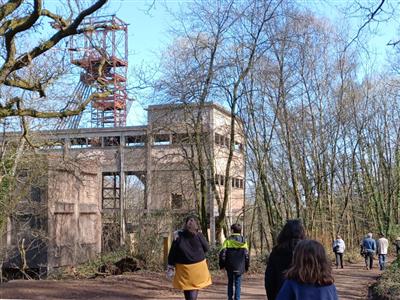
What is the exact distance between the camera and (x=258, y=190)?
24.4m

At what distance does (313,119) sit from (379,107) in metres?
11.6

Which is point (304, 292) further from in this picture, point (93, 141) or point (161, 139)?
point (93, 141)

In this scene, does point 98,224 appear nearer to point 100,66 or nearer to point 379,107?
point 100,66

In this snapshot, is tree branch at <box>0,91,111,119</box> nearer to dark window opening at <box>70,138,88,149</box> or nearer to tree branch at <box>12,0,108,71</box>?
tree branch at <box>12,0,108,71</box>

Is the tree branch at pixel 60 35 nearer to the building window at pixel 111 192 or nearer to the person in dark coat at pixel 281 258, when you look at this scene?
the person in dark coat at pixel 281 258

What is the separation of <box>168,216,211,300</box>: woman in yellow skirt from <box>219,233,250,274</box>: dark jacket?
119 centimetres

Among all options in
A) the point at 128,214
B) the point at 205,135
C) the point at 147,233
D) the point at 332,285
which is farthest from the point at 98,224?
the point at 332,285

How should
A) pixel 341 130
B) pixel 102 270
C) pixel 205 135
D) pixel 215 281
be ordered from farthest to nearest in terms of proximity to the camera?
pixel 341 130 < pixel 205 135 < pixel 102 270 < pixel 215 281

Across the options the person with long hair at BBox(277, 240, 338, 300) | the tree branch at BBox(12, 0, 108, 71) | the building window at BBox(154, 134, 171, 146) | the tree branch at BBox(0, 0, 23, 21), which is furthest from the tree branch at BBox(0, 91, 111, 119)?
the building window at BBox(154, 134, 171, 146)

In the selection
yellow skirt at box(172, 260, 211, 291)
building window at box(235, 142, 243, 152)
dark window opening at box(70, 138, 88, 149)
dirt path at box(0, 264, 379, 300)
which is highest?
dark window opening at box(70, 138, 88, 149)

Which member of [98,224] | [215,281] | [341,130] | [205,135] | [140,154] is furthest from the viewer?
[341,130]

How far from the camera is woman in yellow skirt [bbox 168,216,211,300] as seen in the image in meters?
9.09

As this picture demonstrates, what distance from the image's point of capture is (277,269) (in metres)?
6.27

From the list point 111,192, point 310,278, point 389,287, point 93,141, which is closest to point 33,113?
point 310,278
